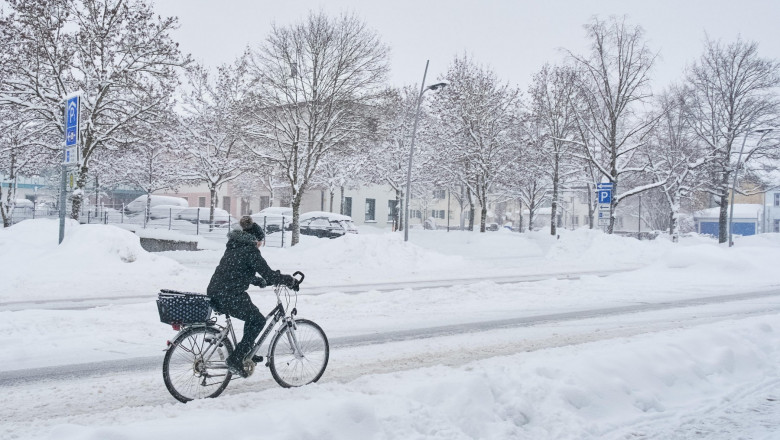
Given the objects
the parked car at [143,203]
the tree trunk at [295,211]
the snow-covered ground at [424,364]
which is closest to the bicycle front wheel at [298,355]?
the snow-covered ground at [424,364]

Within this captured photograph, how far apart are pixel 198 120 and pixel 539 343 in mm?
30588

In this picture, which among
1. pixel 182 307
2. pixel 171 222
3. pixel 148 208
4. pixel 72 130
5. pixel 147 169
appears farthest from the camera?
pixel 147 169

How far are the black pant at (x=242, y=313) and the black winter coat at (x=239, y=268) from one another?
0.06 meters

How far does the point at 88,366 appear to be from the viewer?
652 centimetres

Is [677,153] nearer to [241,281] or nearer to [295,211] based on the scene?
[295,211]

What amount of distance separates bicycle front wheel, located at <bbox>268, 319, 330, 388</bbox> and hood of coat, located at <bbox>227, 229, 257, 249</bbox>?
974 millimetres

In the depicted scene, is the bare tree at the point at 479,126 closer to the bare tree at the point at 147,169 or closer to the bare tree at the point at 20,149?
the bare tree at the point at 147,169

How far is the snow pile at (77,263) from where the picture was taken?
42.7ft

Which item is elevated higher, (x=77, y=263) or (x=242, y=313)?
(x=242, y=313)

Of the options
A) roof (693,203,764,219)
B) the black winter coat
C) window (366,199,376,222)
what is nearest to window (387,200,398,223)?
window (366,199,376,222)

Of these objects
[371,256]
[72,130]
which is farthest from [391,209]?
[72,130]

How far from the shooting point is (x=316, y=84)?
24.7 metres

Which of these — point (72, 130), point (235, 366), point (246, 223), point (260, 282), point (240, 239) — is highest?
point (72, 130)

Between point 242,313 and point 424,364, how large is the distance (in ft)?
8.15
